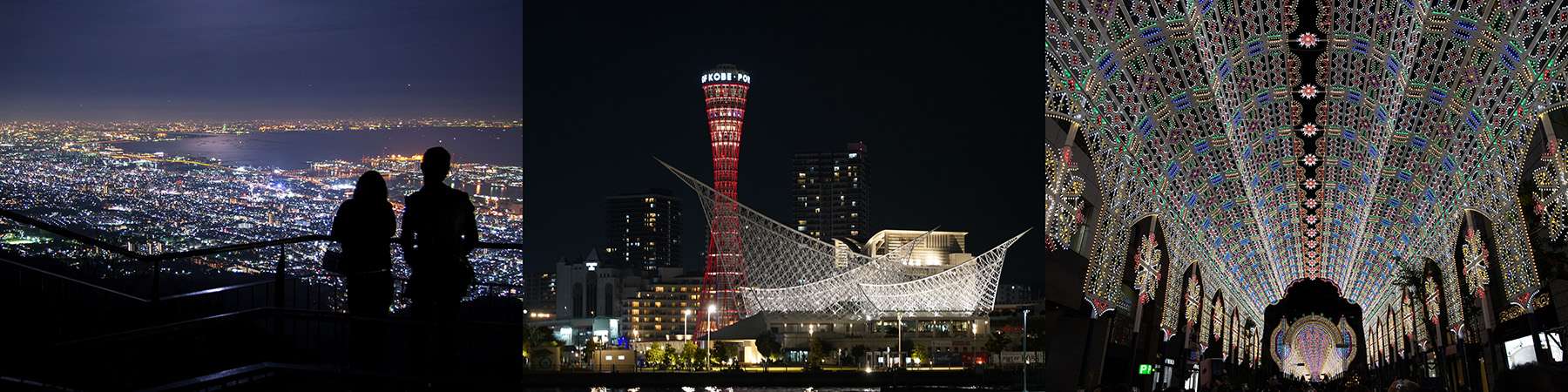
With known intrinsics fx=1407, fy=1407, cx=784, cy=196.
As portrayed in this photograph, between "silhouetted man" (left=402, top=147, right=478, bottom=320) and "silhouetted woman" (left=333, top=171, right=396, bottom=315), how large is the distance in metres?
0.13

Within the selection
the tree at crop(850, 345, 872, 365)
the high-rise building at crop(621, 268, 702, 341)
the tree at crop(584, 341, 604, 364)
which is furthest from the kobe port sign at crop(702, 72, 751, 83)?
the high-rise building at crop(621, 268, 702, 341)

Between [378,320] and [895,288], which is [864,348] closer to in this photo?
[895,288]

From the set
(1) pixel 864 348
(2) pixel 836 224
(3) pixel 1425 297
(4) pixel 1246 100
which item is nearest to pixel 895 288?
(1) pixel 864 348

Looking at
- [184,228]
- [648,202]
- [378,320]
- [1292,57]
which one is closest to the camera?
[378,320]

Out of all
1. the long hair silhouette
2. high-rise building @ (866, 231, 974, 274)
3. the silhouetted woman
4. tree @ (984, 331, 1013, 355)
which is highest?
high-rise building @ (866, 231, 974, 274)

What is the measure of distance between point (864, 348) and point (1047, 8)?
75.3 meters

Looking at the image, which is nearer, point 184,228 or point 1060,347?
point 184,228

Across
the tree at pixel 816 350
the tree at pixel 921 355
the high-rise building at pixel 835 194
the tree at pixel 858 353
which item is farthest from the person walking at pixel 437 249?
the high-rise building at pixel 835 194

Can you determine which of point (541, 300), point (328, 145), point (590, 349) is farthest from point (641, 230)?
point (328, 145)

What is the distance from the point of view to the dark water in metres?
12.3

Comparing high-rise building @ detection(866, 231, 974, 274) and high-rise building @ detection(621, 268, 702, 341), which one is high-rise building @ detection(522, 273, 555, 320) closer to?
high-rise building @ detection(866, 231, 974, 274)

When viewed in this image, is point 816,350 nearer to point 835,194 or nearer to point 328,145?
point 328,145

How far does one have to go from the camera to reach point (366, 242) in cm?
724

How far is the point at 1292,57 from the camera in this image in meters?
17.2
